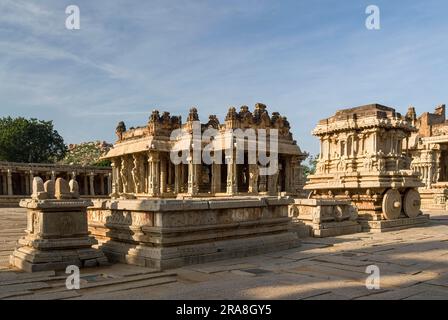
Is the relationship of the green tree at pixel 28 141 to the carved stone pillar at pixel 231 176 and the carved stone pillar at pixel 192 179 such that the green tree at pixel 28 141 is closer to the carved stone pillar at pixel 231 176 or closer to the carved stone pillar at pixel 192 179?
the carved stone pillar at pixel 192 179

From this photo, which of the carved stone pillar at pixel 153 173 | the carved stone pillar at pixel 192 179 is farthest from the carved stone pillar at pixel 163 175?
the carved stone pillar at pixel 192 179

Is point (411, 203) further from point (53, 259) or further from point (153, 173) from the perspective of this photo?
point (153, 173)

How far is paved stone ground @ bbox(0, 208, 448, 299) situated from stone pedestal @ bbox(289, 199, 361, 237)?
2836 millimetres

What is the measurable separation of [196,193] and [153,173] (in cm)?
508

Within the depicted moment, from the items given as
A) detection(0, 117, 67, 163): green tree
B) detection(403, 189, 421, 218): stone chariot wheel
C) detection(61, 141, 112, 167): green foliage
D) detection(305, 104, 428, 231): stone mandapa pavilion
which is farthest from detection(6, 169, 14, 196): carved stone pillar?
detection(61, 141, 112, 167): green foliage

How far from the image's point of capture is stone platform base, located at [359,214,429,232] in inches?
523

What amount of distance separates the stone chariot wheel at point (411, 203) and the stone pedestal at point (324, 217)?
2869 mm

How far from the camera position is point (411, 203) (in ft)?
49.2

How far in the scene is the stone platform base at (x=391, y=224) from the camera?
43.5 ft

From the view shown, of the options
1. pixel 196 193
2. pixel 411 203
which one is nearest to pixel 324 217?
pixel 411 203

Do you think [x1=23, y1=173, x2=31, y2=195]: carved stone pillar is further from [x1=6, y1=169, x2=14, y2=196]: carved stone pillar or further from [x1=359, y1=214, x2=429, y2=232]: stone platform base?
[x1=359, y1=214, x2=429, y2=232]: stone platform base

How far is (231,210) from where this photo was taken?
330 inches

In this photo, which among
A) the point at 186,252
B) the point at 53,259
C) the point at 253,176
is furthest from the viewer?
the point at 253,176
